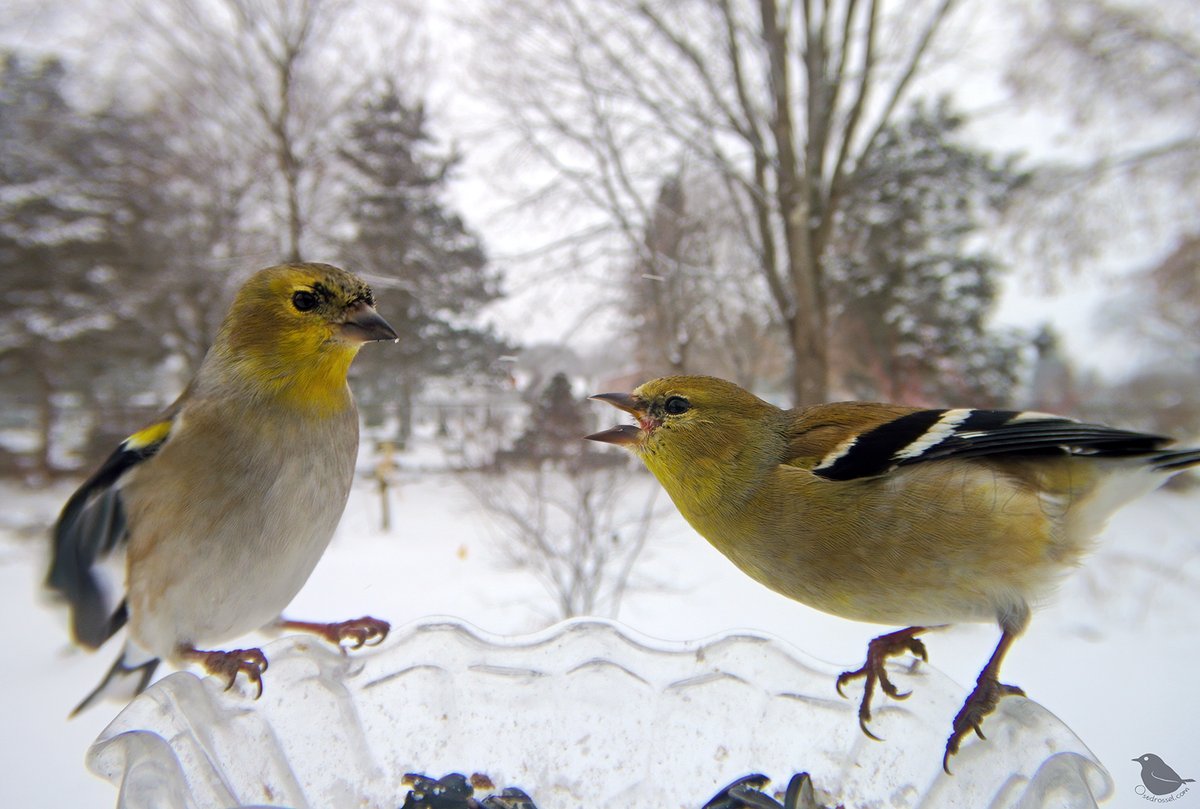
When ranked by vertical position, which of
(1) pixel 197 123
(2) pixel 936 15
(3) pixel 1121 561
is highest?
(2) pixel 936 15

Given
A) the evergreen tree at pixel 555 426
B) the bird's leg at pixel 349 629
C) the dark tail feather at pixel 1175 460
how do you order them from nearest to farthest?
the dark tail feather at pixel 1175 460 < the bird's leg at pixel 349 629 < the evergreen tree at pixel 555 426

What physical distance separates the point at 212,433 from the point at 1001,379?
11.3 feet

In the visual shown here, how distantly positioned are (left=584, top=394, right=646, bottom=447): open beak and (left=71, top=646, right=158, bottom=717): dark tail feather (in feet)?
2.63

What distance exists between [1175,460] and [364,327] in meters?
0.96

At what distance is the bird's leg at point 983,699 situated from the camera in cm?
72

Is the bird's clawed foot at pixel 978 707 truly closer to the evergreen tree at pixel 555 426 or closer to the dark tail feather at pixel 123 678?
the evergreen tree at pixel 555 426

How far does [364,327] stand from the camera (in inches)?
27.5

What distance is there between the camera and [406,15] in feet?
8.90

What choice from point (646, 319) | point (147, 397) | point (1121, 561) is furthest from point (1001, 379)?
point (147, 397)

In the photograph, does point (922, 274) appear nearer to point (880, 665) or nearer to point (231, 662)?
point (880, 665)

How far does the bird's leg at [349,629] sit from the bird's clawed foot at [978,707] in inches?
30.9

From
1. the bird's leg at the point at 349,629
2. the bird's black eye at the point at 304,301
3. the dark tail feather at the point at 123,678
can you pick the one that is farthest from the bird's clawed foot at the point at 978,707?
the dark tail feather at the point at 123,678

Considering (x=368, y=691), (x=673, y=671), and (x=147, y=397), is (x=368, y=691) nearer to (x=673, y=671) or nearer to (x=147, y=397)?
(x=673, y=671)

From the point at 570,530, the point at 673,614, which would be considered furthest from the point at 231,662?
the point at 570,530
